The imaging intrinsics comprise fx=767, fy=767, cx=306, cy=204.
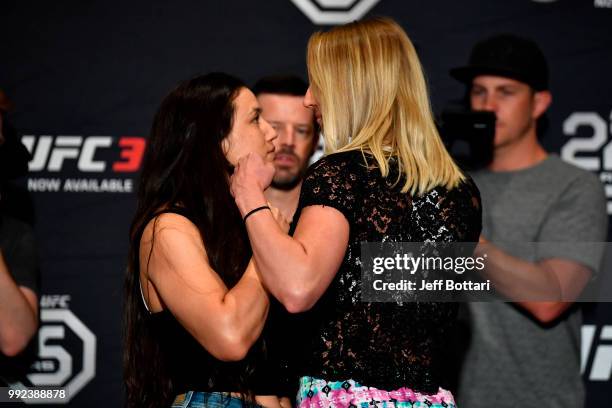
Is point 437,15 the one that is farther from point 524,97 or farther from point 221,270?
point 221,270

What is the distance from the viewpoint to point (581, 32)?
302cm

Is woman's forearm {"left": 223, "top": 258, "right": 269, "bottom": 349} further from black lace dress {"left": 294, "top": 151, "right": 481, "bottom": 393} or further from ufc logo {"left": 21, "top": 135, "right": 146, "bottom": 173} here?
ufc logo {"left": 21, "top": 135, "right": 146, "bottom": 173}

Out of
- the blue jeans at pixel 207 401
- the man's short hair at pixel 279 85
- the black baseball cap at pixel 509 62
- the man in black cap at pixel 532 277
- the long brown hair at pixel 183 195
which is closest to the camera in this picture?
the blue jeans at pixel 207 401

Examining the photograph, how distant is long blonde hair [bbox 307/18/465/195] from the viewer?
1630mm

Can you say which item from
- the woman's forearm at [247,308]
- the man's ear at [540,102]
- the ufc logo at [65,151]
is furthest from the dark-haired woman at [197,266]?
the man's ear at [540,102]

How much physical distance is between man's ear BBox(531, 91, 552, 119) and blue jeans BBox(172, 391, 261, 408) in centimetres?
170

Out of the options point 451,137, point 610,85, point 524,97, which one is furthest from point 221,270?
point 610,85

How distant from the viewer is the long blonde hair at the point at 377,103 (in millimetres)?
1630

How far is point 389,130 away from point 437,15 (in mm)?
1481

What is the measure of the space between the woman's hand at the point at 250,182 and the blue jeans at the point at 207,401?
463 mm

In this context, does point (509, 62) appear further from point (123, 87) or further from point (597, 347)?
point (123, 87)

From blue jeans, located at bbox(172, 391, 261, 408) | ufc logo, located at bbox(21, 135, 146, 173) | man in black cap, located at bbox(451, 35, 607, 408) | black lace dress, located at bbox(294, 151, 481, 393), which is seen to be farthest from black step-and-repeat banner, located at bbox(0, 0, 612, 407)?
black lace dress, located at bbox(294, 151, 481, 393)

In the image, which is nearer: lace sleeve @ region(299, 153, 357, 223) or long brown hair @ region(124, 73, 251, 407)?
lace sleeve @ region(299, 153, 357, 223)

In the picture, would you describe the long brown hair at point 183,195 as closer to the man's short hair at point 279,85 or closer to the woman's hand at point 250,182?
the woman's hand at point 250,182
